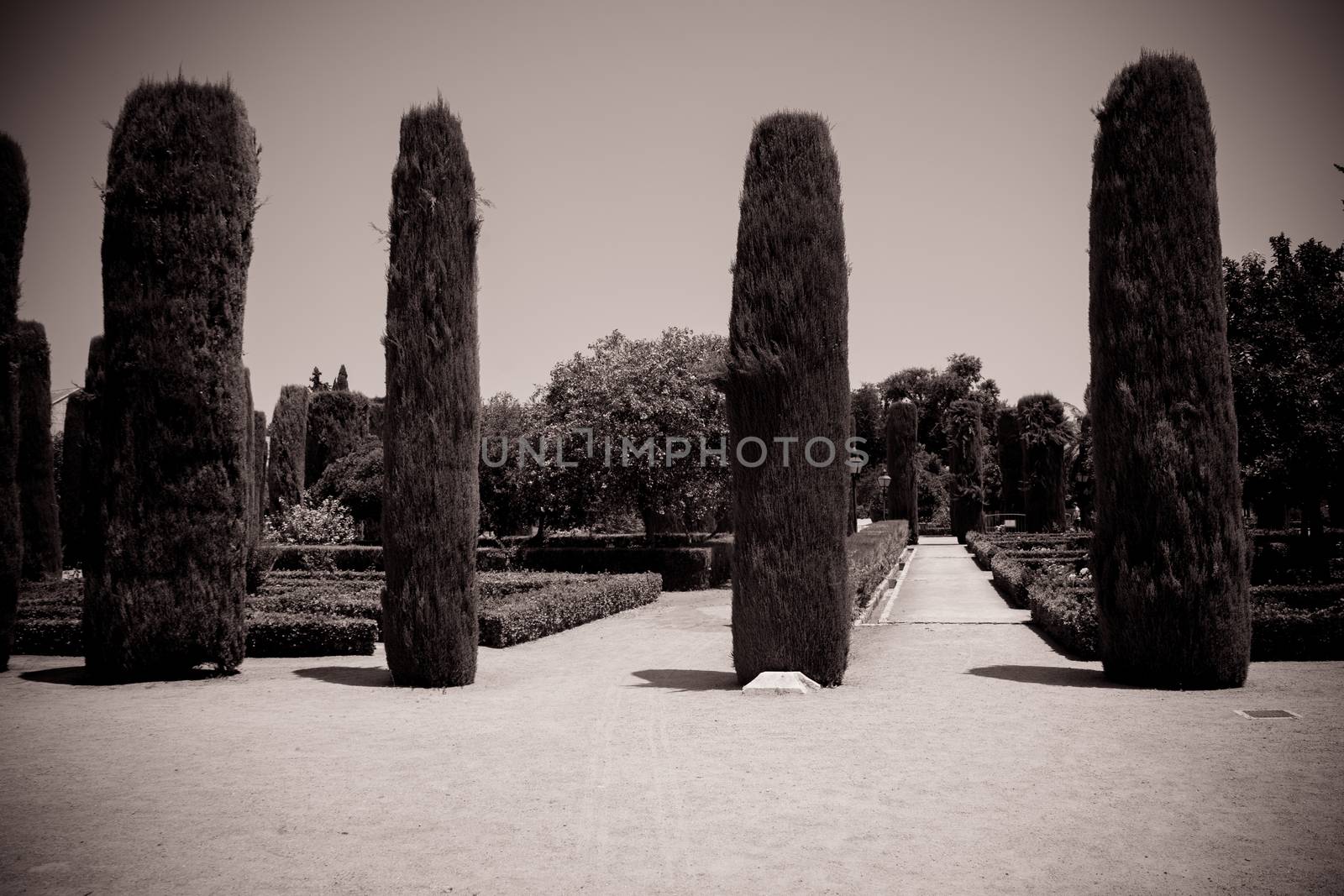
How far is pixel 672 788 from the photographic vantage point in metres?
6.37

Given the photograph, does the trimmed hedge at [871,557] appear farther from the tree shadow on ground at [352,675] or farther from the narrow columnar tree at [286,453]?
the narrow columnar tree at [286,453]

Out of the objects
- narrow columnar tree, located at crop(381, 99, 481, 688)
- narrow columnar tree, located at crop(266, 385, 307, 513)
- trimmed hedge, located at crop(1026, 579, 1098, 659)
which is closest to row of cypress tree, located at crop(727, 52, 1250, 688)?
trimmed hedge, located at crop(1026, 579, 1098, 659)

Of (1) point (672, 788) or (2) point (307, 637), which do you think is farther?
(2) point (307, 637)

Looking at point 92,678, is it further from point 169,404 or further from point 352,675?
point 169,404

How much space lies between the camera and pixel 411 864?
16.4 ft

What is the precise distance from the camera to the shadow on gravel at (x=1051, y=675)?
1023 cm

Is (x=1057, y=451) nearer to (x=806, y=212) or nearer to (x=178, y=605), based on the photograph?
(x=806, y=212)

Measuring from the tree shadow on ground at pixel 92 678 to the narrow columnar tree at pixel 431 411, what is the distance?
225cm

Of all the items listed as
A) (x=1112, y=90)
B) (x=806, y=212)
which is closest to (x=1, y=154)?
(x=806, y=212)

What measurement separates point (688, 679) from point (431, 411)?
4.40 meters

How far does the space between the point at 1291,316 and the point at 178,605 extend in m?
20.9

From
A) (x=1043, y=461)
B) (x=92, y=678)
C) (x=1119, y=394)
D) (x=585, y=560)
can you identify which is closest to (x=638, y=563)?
(x=585, y=560)

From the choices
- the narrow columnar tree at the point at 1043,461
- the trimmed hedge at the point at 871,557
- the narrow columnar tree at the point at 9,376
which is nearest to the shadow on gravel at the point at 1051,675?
the trimmed hedge at the point at 871,557

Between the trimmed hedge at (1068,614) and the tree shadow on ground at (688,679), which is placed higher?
the trimmed hedge at (1068,614)
